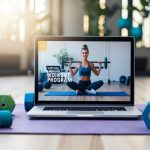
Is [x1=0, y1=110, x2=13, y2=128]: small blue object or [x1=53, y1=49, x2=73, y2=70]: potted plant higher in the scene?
[x1=53, y1=49, x2=73, y2=70]: potted plant

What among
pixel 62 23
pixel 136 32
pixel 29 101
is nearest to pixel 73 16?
pixel 62 23

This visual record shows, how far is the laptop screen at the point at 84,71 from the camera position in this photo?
4.46ft

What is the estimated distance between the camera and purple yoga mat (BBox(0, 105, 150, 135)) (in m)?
1.08

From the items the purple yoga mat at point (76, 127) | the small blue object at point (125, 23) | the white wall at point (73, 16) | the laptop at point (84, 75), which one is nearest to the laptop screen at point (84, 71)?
the laptop at point (84, 75)

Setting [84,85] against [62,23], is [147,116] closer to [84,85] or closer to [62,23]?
[84,85]

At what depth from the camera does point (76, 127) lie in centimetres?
115

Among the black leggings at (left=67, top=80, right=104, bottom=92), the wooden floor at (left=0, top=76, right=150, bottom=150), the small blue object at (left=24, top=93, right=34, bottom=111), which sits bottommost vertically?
the wooden floor at (left=0, top=76, right=150, bottom=150)

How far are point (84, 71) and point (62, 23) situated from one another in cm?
522

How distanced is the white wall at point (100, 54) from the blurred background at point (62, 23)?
4.36 metres

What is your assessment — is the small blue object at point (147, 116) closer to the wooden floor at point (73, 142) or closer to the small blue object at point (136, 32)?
the wooden floor at point (73, 142)

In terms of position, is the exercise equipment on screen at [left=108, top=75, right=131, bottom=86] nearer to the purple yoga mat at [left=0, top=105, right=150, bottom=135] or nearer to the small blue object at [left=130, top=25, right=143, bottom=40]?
the purple yoga mat at [left=0, top=105, right=150, bottom=135]

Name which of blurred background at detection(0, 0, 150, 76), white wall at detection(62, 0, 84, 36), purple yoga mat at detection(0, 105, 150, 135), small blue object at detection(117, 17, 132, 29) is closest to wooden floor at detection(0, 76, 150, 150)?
purple yoga mat at detection(0, 105, 150, 135)

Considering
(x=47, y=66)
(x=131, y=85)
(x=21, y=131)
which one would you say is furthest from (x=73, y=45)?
(x=21, y=131)

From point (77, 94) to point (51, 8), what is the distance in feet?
17.1
